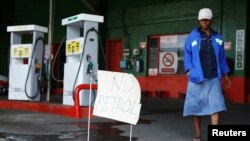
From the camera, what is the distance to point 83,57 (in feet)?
39.1

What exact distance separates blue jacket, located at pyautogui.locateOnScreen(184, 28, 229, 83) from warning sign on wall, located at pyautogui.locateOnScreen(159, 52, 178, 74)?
12499 mm

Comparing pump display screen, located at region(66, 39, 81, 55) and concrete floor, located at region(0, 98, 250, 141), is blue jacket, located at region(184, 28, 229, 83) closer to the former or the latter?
concrete floor, located at region(0, 98, 250, 141)

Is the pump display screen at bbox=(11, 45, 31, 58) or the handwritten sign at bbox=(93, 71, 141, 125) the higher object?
the pump display screen at bbox=(11, 45, 31, 58)

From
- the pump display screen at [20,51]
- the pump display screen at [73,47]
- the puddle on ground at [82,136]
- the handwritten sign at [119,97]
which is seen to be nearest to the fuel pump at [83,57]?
the pump display screen at [73,47]

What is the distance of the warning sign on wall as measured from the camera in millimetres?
19984

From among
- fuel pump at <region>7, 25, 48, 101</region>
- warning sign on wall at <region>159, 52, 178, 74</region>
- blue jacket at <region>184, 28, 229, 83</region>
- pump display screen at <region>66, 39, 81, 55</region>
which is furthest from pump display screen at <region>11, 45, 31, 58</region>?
blue jacket at <region>184, 28, 229, 83</region>

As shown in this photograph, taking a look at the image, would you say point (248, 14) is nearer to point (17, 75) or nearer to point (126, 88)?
point (17, 75)

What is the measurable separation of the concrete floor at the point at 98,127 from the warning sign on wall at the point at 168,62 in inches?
289

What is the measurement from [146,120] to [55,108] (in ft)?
8.69

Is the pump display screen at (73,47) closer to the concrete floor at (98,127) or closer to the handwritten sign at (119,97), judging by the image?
the concrete floor at (98,127)

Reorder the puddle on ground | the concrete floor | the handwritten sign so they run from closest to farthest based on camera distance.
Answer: the handwritten sign
the puddle on ground
the concrete floor

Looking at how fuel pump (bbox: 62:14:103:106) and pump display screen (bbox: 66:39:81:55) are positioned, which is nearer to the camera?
fuel pump (bbox: 62:14:103:106)

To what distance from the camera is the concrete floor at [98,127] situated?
8.40m

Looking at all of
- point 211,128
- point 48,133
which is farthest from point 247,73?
point 211,128
